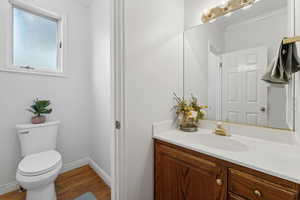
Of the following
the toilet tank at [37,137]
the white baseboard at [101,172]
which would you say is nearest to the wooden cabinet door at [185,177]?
the white baseboard at [101,172]

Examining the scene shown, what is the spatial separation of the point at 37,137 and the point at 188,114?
5.47ft

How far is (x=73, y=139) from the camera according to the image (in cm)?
191

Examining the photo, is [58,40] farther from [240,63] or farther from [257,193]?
[257,193]

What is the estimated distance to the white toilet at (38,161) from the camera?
1.11 meters

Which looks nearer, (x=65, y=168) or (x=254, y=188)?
(x=254, y=188)

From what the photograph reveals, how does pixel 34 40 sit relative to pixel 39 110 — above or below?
above

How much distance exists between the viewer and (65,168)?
1.83 metres

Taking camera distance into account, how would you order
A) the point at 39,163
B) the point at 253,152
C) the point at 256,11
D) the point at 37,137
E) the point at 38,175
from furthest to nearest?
the point at 37,137 → the point at 39,163 → the point at 38,175 → the point at 256,11 → the point at 253,152

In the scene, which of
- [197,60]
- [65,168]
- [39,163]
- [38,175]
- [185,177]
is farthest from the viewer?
[65,168]

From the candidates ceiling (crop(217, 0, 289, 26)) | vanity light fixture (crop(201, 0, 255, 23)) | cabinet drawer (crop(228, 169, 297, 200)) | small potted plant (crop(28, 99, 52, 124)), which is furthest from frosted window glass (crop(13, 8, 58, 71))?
cabinet drawer (crop(228, 169, 297, 200))

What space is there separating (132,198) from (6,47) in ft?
6.54

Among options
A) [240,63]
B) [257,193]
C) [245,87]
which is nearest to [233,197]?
[257,193]

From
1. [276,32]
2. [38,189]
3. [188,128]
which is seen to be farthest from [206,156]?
[38,189]

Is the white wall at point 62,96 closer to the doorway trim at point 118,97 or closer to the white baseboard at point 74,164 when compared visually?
the white baseboard at point 74,164
